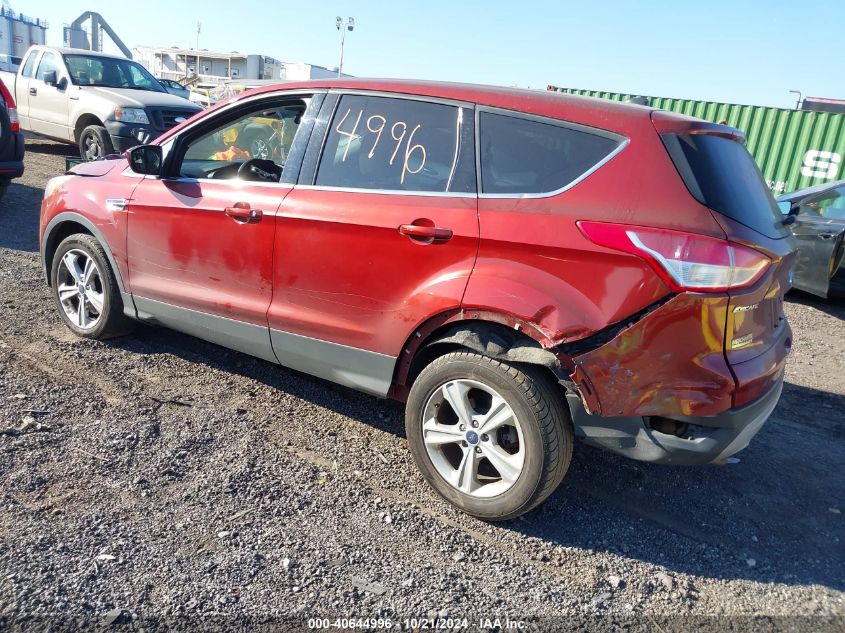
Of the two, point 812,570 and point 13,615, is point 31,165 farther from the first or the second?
point 812,570

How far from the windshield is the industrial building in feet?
174

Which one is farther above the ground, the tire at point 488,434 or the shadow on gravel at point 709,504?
the tire at point 488,434

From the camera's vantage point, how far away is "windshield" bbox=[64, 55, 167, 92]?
11.1 meters

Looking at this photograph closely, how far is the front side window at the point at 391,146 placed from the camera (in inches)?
124

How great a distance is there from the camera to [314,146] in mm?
3535

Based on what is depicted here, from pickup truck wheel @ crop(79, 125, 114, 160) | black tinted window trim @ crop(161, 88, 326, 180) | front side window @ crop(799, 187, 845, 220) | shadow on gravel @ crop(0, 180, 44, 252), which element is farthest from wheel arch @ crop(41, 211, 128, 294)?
front side window @ crop(799, 187, 845, 220)

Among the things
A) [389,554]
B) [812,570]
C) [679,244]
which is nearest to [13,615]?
[389,554]

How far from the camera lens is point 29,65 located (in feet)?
38.9

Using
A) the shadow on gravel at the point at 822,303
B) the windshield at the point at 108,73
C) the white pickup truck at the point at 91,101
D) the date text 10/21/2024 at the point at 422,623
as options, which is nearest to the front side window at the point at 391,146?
the date text 10/21/2024 at the point at 422,623

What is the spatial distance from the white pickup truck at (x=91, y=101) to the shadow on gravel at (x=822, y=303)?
9133 millimetres

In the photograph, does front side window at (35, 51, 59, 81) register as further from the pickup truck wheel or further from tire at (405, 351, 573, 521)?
tire at (405, 351, 573, 521)

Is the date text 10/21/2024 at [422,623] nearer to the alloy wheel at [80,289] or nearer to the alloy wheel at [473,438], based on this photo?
the alloy wheel at [473,438]

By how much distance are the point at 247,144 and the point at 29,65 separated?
33.4 ft

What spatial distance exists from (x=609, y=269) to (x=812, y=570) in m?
1.67
